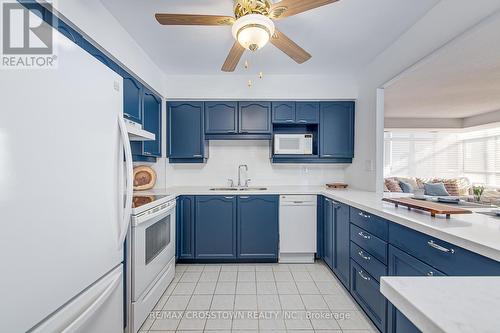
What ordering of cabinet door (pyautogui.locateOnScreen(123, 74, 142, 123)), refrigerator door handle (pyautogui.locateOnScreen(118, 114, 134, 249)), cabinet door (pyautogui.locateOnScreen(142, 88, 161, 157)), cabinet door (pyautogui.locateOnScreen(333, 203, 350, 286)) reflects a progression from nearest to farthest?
refrigerator door handle (pyautogui.locateOnScreen(118, 114, 134, 249)) → cabinet door (pyautogui.locateOnScreen(123, 74, 142, 123)) → cabinet door (pyautogui.locateOnScreen(333, 203, 350, 286)) → cabinet door (pyautogui.locateOnScreen(142, 88, 161, 157))

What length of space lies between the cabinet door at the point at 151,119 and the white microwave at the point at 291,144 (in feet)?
5.05

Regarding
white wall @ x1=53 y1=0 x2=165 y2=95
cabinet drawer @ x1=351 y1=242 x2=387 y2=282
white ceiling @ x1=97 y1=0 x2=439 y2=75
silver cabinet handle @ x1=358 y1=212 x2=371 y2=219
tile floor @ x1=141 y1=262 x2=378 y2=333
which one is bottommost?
tile floor @ x1=141 y1=262 x2=378 y2=333

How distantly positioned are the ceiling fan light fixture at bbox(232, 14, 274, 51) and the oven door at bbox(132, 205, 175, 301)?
4.82 ft

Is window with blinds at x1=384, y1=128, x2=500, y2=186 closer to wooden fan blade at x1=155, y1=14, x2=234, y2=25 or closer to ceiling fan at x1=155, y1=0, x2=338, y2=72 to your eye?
ceiling fan at x1=155, y1=0, x2=338, y2=72

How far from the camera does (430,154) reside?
22.1 ft

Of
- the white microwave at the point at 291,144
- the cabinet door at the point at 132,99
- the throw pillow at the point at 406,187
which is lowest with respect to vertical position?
the throw pillow at the point at 406,187

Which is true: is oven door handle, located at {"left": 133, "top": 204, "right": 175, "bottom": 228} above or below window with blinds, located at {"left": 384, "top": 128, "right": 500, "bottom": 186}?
below

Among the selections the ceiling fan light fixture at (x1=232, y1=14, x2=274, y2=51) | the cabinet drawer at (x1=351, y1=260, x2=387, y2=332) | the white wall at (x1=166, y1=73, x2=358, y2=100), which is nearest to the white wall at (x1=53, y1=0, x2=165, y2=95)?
the white wall at (x1=166, y1=73, x2=358, y2=100)

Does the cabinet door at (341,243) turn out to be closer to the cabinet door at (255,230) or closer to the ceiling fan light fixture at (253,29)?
the cabinet door at (255,230)

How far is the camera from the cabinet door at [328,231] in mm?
2691

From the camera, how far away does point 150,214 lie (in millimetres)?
1930

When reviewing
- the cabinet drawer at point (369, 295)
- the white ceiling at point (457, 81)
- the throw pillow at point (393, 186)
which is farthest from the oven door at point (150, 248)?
the throw pillow at point (393, 186)

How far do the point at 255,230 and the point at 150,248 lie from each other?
131 cm

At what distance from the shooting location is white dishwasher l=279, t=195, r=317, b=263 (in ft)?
9.77
